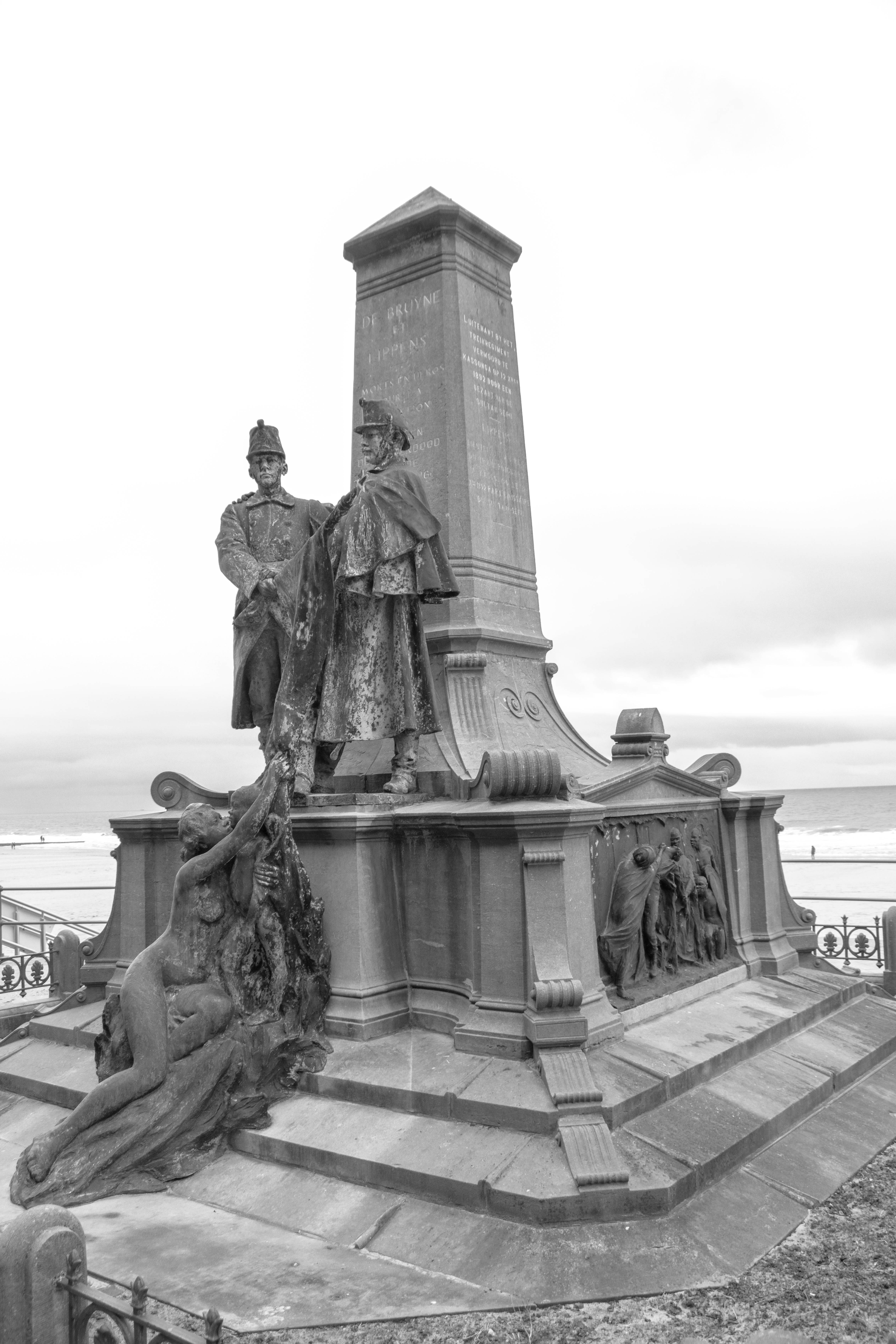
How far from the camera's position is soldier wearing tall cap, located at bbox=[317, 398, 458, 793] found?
7.54m

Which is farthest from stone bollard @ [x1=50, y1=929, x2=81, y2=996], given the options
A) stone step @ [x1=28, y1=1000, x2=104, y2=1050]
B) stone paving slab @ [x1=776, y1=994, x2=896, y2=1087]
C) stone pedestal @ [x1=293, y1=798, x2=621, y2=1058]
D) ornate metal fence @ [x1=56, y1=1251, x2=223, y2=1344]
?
ornate metal fence @ [x1=56, y1=1251, x2=223, y2=1344]

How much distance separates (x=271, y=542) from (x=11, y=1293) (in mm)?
5878

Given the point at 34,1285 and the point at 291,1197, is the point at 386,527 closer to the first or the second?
the point at 291,1197

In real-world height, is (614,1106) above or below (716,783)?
below

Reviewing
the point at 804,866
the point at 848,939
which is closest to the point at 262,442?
the point at 848,939

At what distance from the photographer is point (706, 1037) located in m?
6.95

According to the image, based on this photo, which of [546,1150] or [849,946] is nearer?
[546,1150]

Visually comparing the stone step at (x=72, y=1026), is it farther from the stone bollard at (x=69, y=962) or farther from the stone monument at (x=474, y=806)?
the stone bollard at (x=69, y=962)

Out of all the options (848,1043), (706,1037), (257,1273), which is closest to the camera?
(257,1273)

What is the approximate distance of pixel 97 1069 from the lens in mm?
6527

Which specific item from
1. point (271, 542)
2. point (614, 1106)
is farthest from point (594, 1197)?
point (271, 542)

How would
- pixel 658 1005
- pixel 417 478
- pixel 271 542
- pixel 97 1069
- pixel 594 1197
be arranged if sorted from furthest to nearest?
pixel 271 542 < pixel 417 478 < pixel 658 1005 < pixel 97 1069 < pixel 594 1197

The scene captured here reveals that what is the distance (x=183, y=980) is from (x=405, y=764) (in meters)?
2.08

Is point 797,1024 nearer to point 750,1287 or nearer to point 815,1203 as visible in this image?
point 815,1203
